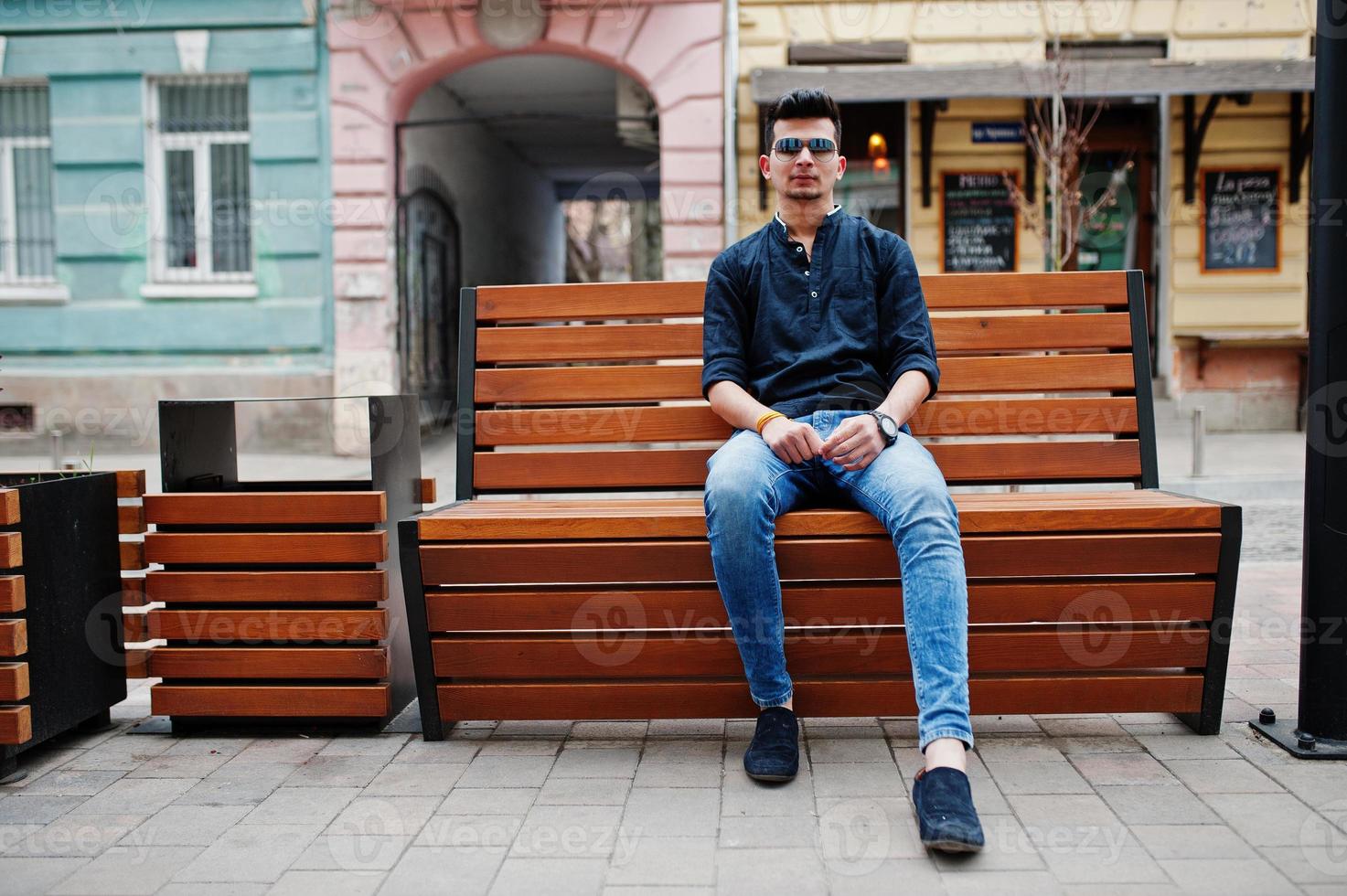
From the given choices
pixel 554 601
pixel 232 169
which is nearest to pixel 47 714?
pixel 554 601

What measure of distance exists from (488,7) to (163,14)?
10.9 feet

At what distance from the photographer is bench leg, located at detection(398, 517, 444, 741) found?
Result: 313cm

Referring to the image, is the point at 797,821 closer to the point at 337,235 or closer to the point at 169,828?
the point at 169,828

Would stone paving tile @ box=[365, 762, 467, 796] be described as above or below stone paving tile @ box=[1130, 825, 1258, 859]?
below

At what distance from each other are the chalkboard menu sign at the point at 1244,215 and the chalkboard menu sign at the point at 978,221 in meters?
2.04

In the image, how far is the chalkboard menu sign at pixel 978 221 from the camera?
1280 cm

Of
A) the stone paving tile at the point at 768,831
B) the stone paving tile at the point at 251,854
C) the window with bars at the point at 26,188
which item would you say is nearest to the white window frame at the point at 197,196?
the window with bars at the point at 26,188

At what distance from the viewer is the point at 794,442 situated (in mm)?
3064

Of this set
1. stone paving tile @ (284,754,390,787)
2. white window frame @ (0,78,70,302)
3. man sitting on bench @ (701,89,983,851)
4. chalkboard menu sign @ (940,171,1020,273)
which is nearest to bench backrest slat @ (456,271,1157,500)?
man sitting on bench @ (701,89,983,851)

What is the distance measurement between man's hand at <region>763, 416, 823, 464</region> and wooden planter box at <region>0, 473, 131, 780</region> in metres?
1.88

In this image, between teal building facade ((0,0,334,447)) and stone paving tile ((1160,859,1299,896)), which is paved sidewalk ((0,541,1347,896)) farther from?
teal building facade ((0,0,334,447))

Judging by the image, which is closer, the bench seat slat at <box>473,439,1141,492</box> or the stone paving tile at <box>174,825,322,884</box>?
the stone paving tile at <box>174,825,322,884</box>

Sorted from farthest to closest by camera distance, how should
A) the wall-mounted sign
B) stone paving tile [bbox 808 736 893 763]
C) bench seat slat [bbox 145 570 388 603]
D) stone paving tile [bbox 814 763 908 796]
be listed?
the wall-mounted sign < bench seat slat [bbox 145 570 388 603] < stone paving tile [bbox 808 736 893 763] < stone paving tile [bbox 814 763 908 796]

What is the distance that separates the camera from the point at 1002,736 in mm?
3262
